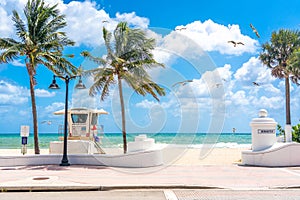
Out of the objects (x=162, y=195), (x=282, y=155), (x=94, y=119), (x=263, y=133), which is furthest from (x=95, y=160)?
(x=94, y=119)

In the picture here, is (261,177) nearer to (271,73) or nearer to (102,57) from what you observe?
(102,57)

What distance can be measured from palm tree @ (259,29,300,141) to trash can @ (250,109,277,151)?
15.2 meters

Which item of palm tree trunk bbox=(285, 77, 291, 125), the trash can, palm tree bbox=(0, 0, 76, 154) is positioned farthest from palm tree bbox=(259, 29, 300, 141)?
palm tree bbox=(0, 0, 76, 154)

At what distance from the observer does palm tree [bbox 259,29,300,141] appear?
3331 cm

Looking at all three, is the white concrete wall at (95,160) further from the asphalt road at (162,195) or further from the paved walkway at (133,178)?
the asphalt road at (162,195)

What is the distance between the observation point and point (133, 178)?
43.3 ft

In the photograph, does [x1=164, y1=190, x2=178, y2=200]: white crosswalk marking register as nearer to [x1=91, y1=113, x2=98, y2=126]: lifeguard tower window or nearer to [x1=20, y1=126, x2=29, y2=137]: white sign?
[x1=20, y1=126, x2=29, y2=137]: white sign

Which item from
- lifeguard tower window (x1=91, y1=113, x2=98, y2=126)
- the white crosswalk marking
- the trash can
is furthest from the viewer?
lifeguard tower window (x1=91, y1=113, x2=98, y2=126)

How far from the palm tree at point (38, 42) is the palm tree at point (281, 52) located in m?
20.9

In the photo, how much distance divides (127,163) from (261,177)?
20.2 feet

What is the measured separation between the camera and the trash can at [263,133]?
60.3 feet

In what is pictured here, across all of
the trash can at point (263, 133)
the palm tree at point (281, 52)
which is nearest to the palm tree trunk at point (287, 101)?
the palm tree at point (281, 52)

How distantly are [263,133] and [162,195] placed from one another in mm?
9963

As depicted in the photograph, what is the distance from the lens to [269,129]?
18.4m
